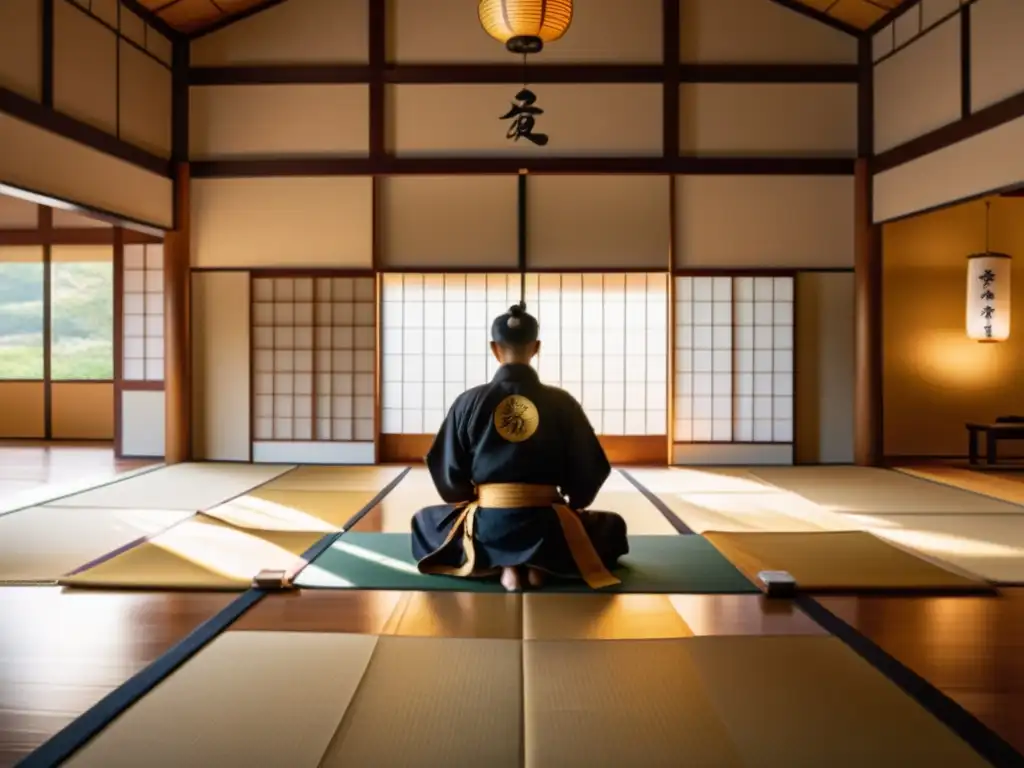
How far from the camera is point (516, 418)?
10.5 feet

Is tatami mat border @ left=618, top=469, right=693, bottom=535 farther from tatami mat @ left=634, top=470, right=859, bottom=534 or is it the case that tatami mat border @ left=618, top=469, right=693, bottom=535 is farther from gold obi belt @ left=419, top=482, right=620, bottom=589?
gold obi belt @ left=419, top=482, right=620, bottom=589

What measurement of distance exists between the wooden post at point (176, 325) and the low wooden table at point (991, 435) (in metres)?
6.18

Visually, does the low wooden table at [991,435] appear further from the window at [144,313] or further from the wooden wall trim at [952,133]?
the window at [144,313]

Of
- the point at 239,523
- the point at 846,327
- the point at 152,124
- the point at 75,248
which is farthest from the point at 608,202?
the point at 75,248

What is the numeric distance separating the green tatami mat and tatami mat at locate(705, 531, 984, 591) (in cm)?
15

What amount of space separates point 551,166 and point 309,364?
2.49 meters

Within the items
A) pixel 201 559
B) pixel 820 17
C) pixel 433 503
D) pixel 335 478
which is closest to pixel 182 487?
pixel 335 478

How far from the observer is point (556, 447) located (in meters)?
3.24

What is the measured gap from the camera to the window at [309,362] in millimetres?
7195

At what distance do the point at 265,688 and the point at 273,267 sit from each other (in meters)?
5.36

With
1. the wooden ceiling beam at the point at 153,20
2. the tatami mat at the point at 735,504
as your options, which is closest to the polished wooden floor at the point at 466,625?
the tatami mat at the point at 735,504

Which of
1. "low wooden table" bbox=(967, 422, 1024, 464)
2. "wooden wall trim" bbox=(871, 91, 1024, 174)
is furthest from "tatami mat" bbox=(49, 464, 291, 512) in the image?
"low wooden table" bbox=(967, 422, 1024, 464)

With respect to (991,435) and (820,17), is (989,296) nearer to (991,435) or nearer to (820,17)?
(991,435)

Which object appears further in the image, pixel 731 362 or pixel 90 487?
pixel 731 362
